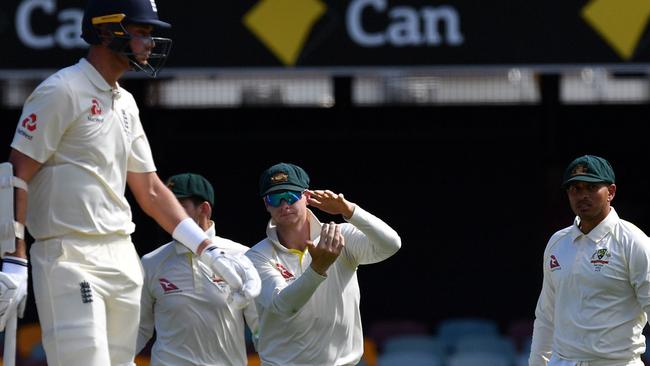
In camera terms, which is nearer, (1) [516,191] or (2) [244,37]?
(2) [244,37]

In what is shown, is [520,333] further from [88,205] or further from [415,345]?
[88,205]

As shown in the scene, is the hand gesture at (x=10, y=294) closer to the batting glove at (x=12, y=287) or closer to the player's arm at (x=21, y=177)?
the batting glove at (x=12, y=287)

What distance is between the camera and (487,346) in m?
9.84

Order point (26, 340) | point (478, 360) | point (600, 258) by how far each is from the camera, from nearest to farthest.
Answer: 1. point (600, 258)
2. point (478, 360)
3. point (26, 340)

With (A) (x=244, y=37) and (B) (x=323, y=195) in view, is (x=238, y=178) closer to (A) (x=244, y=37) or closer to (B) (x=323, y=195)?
(A) (x=244, y=37)

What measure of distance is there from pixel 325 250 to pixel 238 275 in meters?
0.94

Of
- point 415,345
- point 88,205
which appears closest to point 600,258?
point 88,205

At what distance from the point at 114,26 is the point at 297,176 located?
4.92ft

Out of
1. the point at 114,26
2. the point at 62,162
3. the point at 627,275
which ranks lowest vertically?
the point at 627,275

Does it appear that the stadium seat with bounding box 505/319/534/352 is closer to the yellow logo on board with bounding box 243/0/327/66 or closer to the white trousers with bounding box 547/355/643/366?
the yellow logo on board with bounding box 243/0/327/66

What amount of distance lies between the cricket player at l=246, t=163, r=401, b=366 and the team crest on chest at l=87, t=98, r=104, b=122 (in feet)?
4.56

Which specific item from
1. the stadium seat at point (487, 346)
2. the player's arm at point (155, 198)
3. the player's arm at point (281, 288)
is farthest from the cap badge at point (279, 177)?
the stadium seat at point (487, 346)

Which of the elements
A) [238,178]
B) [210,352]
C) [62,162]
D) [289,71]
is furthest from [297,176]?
[238,178]

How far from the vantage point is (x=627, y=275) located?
6.06 metres
